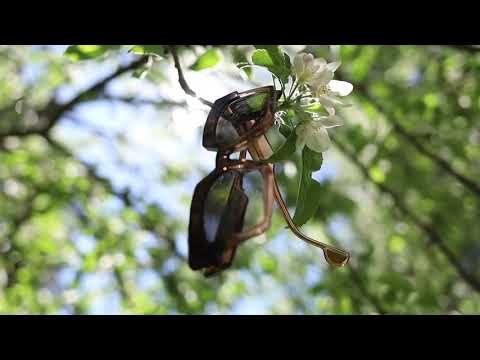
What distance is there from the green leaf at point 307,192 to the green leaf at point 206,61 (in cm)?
42

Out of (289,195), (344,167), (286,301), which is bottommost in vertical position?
(286,301)

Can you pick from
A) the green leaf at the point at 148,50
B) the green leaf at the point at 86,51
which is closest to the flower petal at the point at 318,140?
the green leaf at the point at 148,50

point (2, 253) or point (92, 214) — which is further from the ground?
point (92, 214)

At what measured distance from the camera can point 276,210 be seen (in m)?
2.83

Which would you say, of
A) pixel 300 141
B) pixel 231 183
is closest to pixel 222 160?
pixel 231 183

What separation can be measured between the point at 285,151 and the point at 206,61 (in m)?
0.49

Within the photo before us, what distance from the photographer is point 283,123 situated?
3.11ft

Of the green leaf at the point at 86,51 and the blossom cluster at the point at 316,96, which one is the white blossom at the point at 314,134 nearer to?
the blossom cluster at the point at 316,96

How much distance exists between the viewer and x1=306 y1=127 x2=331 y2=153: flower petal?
925 millimetres

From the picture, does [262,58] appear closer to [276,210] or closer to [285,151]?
[285,151]

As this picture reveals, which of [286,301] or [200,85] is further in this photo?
[286,301]

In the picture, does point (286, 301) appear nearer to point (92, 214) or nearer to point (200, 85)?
point (92, 214)
